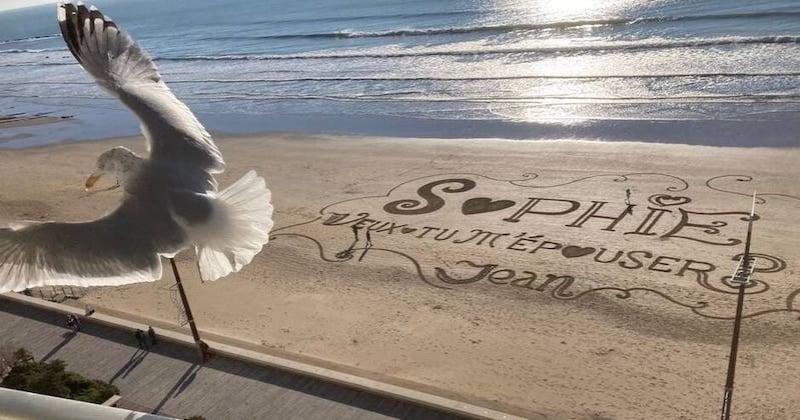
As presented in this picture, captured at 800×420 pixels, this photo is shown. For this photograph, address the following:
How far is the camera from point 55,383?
32.2 ft

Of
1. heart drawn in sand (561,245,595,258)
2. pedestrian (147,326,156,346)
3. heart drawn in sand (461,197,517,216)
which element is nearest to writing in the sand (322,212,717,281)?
heart drawn in sand (561,245,595,258)

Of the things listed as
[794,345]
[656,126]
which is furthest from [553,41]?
[794,345]

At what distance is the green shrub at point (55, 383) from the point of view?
967 centimetres

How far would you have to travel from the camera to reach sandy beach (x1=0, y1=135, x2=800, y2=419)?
11094mm

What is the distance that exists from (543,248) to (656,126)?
36.6 ft

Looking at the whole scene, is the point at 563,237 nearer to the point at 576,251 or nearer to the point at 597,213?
the point at 576,251

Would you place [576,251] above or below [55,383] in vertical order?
below

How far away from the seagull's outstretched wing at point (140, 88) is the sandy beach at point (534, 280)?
6252 millimetres

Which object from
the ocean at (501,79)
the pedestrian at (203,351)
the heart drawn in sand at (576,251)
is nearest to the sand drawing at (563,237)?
the heart drawn in sand at (576,251)

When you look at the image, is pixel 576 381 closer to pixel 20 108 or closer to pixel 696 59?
pixel 696 59

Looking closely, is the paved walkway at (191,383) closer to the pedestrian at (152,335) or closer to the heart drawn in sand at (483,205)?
the pedestrian at (152,335)

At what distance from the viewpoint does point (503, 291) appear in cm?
1383

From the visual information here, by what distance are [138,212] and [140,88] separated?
150 centimetres

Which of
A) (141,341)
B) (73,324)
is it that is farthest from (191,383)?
(73,324)
